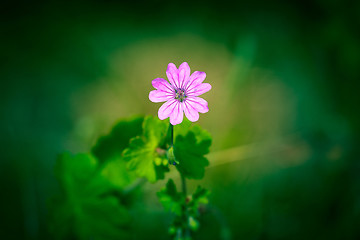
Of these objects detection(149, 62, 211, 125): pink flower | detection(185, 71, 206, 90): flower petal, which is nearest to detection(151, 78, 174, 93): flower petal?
detection(149, 62, 211, 125): pink flower

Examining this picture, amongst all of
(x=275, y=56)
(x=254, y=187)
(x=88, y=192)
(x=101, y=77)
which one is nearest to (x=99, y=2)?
(x=101, y=77)

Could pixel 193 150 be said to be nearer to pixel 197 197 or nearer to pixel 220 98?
pixel 197 197

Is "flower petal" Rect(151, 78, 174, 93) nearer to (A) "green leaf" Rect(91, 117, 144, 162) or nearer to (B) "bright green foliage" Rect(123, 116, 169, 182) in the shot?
(B) "bright green foliage" Rect(123, 116, 169, 182)

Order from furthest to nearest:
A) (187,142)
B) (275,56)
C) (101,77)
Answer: (275,56)
(101,77)
(187,142)

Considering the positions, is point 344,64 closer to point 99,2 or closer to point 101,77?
point 101,77

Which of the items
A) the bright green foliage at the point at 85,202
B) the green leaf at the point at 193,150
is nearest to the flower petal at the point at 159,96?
the green leaf at the point at 193,150

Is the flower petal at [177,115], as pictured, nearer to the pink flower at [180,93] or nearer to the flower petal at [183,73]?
the pink flower at [180,93]
